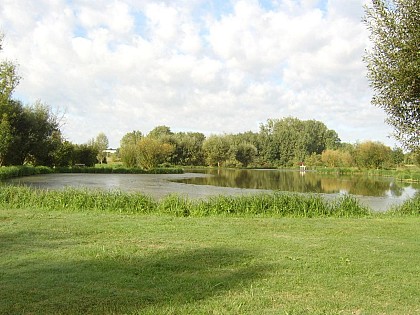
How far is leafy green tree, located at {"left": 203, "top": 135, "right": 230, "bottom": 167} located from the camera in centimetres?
8000

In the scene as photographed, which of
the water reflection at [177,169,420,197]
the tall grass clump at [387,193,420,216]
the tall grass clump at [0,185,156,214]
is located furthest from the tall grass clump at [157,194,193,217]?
the water reflection at [177,169,420,197]

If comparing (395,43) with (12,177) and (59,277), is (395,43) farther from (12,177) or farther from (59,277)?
(12,177)

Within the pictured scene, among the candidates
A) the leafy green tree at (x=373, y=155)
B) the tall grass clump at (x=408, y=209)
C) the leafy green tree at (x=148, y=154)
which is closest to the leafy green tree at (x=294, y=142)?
the leafy green tree at (x=373, y=155)

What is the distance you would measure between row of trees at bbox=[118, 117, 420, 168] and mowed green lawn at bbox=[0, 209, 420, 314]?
47.1 metres

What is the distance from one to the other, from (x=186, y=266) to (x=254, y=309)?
1.87 m

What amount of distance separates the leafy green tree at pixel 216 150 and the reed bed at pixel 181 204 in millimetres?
65700

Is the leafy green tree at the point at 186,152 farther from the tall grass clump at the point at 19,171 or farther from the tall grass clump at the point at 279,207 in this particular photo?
the tall grass clump at the point at 279,207

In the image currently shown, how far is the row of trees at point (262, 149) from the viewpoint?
56844 mm

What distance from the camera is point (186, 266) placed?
19.3 feet

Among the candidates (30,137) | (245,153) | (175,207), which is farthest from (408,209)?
(245,153)

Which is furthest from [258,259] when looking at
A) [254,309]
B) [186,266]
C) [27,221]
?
[27,221]

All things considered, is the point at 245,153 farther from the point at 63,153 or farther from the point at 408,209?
the point at 408,209

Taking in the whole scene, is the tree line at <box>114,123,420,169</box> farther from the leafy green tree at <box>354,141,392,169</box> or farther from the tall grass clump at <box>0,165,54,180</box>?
the tall grass clump at <box>0,165,54,180</box>

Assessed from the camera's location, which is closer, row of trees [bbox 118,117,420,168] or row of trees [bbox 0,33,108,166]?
row of trees [bbox 0,33,108,166]
